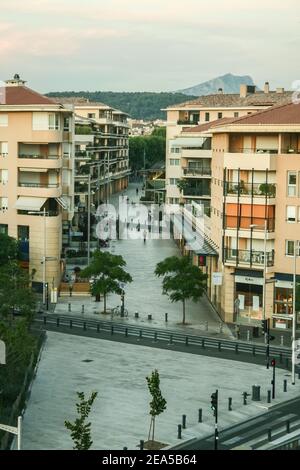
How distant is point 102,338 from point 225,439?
2064 centimetres

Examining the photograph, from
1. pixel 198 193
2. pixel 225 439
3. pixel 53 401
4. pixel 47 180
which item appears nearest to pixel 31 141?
pixel 47 180

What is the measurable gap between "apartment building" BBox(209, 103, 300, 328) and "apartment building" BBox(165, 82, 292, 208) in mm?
32836

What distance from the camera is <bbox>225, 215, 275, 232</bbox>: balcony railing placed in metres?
60.1

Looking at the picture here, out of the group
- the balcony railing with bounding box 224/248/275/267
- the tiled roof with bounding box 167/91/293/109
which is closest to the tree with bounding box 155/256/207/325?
the balcony railing with bounding box 224/248/275/267

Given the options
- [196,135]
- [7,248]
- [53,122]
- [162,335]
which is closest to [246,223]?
[162,335]

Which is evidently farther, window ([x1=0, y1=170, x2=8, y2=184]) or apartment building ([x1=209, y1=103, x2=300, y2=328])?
window ([x1=0, y1=170, x2=8, y2=184])

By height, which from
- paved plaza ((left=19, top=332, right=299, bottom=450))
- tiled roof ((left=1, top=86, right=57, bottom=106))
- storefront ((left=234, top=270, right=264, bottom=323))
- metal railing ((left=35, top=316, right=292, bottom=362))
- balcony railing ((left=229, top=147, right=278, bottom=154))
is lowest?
metal railing ((left=35, top=316, right=292, bottom=362))

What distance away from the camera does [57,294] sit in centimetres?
7094

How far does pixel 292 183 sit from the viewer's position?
195 feet

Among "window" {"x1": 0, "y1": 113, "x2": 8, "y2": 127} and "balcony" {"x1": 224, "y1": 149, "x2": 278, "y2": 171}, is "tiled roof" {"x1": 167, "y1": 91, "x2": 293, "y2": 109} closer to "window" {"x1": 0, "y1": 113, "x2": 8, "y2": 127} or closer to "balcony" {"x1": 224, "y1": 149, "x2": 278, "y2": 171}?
"window" {"x1": 0, "y1": 113, "x2": 8, "y2": 127}

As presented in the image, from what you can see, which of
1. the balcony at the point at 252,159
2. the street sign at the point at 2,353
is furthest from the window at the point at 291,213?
the street sign at the point at 2,353

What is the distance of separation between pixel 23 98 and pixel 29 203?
9.28 meters

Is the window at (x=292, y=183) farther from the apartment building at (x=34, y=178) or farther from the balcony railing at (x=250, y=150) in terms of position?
the apartment building at (x=34, y=178)

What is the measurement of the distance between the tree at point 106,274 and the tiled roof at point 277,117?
1338 cm
